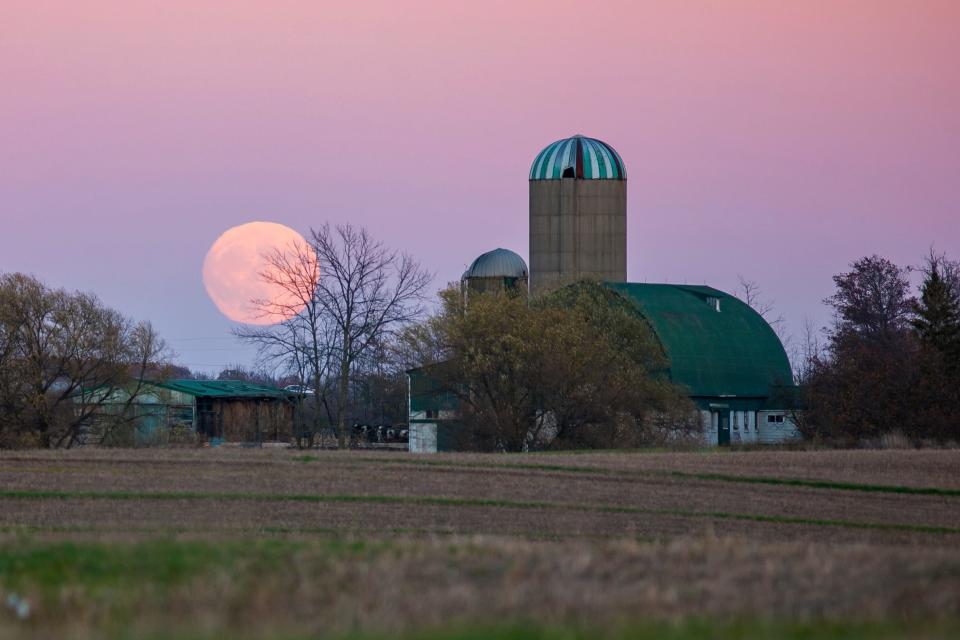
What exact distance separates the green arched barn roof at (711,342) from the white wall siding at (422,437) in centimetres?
1271

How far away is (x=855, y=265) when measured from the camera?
337ft

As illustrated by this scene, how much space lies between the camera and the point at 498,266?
281 ft

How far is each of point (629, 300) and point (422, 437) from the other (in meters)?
14.2

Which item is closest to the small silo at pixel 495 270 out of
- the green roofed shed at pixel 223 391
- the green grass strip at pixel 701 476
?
the green roofed shed at pixel 223 391

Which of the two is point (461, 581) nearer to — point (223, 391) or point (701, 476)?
point (701, 476)

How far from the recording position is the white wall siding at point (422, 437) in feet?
227

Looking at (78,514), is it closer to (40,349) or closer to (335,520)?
(335,520)

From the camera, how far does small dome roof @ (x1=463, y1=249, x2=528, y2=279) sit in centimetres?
8544

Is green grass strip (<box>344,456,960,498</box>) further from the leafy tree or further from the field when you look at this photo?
the leafy tree

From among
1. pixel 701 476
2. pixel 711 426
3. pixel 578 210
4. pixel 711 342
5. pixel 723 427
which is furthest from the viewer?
pixel 578 210

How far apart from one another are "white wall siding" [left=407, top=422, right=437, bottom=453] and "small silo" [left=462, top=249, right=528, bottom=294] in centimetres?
1620

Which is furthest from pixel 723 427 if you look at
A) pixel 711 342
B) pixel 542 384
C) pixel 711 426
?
pixel 542 384

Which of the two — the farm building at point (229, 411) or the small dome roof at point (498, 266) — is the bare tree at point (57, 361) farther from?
the small dome roof at point (498, 266)

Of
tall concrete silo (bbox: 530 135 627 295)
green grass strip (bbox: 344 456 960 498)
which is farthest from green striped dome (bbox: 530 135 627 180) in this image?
green grass strip (bbox: 344 456 960 498)
